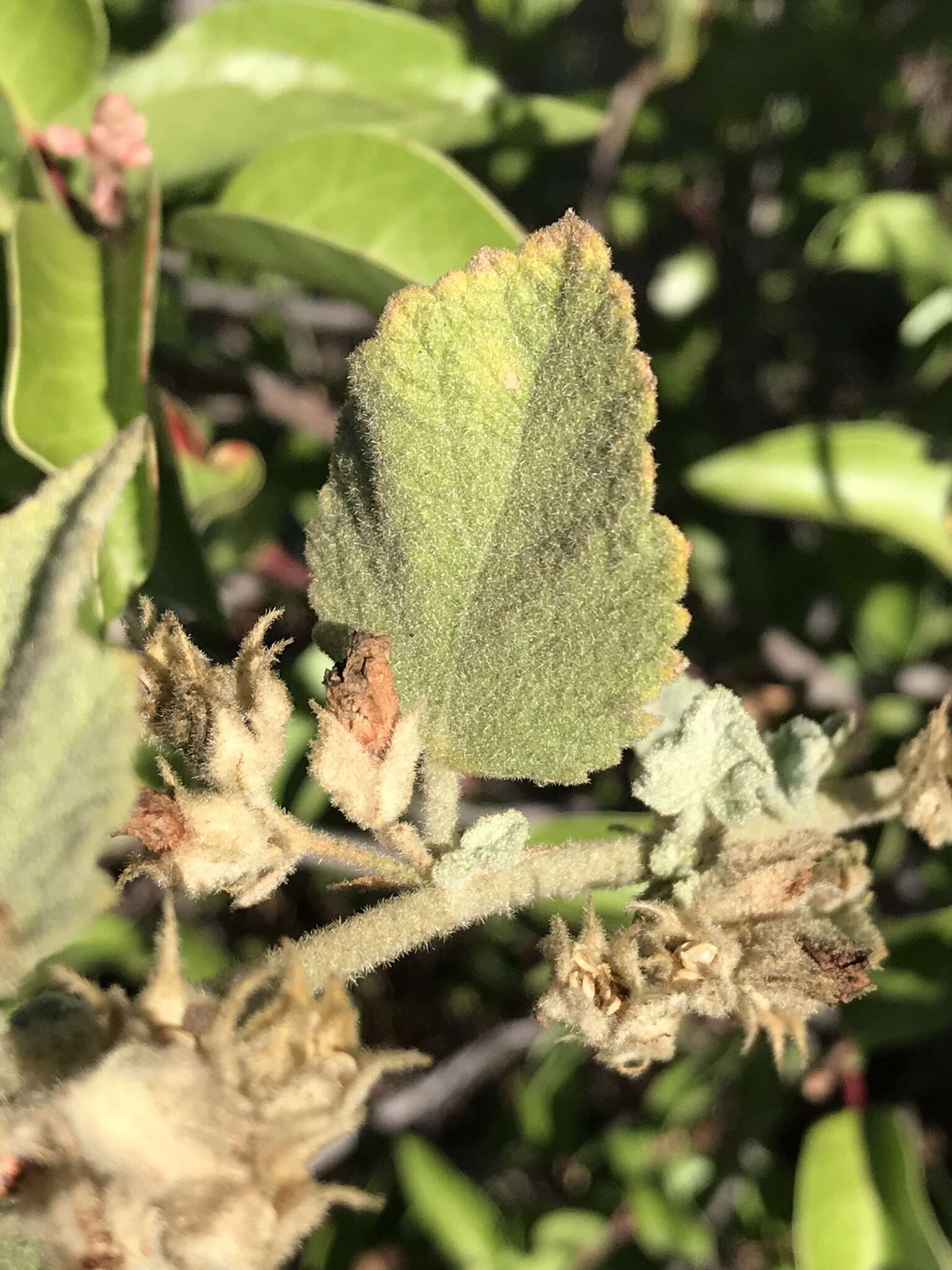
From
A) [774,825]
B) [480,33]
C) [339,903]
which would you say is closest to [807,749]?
[774,825]

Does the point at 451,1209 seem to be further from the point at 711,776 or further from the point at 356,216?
the point at 356,216

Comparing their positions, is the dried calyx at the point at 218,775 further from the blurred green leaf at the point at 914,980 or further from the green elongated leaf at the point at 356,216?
the blurred green leaf at the point at 914,980

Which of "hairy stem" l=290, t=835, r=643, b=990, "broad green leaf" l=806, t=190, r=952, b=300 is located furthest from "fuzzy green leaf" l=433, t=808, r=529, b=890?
"broad green leaf" l=806, t=190, r=952, b=300

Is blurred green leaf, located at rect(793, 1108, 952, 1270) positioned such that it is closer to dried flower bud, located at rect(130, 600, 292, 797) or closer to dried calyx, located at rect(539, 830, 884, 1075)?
dried calyx, located at rect(539, 830, 884, 1075)

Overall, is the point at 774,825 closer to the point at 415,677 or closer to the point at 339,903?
the point at 415,677

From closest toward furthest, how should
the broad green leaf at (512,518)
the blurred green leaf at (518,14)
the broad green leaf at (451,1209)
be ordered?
the broad green leaf at (512,518) < the broad green leaf at (451,1209) < the blurred green leaf at (518,14)

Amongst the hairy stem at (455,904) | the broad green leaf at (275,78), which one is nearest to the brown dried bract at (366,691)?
the hairy stem at (455,904)
